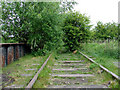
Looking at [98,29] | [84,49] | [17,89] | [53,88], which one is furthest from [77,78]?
[98,29]

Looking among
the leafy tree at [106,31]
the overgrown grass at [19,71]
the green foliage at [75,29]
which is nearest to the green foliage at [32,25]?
the green foliage at [75,29]

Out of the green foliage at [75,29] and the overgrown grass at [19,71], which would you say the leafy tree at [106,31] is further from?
the overgrown grass at [19,71]

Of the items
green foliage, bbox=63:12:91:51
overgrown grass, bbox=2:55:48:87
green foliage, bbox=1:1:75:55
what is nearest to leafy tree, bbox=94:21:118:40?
green foliage, bbox=63:12:91:51

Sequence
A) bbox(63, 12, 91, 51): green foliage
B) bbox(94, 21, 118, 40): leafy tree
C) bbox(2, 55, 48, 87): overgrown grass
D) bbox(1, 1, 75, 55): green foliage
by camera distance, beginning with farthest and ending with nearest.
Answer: bbox(94, 21, 118, 40): leafy tree
bbox(63, 12, 91, 51): green foliage
bbox(1, 1, 75, 55): green foliage
bbox(2, 55, 48, 87): overgrown grass

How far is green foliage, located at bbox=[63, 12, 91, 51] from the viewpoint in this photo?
10.2m

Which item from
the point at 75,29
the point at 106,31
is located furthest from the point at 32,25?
the point at 106,31

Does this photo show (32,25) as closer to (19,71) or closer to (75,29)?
(75,29)

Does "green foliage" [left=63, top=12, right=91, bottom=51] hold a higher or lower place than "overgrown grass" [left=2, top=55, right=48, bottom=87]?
higher

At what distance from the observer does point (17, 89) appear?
105 inches

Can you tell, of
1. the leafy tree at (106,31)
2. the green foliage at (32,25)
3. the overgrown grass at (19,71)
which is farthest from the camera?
the leafy tree at (106,31)

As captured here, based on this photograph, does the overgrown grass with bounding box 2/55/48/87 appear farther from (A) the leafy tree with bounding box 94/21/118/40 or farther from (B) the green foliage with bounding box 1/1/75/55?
(A) the leafy tree with bounding box 94/21/118/40

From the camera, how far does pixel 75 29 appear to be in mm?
10156

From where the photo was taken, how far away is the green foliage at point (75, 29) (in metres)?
10.2

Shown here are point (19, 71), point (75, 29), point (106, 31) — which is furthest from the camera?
point (106, 31)
